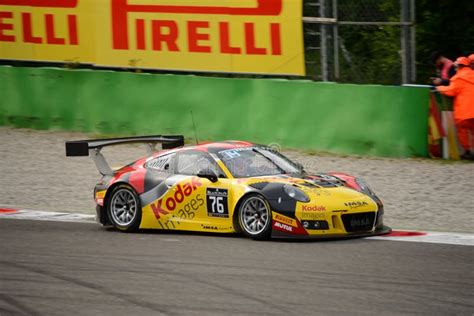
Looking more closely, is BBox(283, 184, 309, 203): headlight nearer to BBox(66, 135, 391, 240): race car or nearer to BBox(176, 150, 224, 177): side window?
BBox(66, 135, 391, 240): race car

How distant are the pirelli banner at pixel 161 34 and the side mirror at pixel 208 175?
6.37m

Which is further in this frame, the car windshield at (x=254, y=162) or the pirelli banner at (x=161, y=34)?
the pirelli banner at (x=161, y=34)

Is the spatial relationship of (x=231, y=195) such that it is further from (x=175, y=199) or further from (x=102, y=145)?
(x=102, y=145)

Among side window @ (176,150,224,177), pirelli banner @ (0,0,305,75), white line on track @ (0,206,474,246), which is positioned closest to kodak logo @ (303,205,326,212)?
white line on track @ (0,206,474,246)

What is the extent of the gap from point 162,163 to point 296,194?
6.53ft

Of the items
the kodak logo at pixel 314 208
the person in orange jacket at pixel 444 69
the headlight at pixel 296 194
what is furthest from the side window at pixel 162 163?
the person in orange jacket at pixel 444 69

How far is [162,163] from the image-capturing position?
12609 mm

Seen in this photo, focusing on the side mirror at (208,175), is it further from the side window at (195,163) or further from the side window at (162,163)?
the side window at (162,163)

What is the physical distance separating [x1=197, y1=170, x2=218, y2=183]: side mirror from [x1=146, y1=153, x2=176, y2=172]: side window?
574mm

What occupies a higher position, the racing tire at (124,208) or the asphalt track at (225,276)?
the racing tire at (124,208)

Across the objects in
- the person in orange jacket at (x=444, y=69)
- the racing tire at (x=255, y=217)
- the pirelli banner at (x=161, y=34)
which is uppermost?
the pirelli banner at (x=161, y=34)

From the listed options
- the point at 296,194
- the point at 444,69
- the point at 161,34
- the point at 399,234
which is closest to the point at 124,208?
the point at 296,194

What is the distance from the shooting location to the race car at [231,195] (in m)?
11.3

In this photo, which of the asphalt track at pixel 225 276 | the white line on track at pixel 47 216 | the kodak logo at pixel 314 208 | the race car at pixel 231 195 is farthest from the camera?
the white line on track at pixel 47 216
